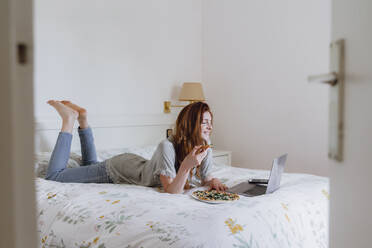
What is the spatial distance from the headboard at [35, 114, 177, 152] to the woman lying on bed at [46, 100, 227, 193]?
32cm

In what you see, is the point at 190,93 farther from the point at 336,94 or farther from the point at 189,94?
the point at 336,94

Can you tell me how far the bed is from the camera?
114 cm

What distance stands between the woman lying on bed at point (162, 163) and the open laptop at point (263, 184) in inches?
3.9

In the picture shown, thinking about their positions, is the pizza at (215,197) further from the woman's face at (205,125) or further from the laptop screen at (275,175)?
the woman's face at (205,125)

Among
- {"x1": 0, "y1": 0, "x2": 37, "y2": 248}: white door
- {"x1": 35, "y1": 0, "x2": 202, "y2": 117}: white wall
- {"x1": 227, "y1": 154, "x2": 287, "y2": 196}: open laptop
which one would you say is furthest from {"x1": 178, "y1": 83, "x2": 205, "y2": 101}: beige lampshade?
{"x1": 0, "y1": 0, "x2": 37, "y2": 248}: white door

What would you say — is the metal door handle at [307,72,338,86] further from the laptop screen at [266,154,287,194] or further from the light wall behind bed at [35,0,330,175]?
the light wall behind bed at [35,0,330,175]

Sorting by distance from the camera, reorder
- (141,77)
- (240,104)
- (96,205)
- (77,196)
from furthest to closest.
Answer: (240,104)
(141,77)
(77,196)
(96,205)

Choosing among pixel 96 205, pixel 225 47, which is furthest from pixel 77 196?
pixel 225 47

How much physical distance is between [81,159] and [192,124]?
33.2 inches

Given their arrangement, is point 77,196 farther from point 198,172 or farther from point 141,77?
point 141,77

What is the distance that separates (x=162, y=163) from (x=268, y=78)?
6.06 ft

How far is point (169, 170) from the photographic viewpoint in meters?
1.69

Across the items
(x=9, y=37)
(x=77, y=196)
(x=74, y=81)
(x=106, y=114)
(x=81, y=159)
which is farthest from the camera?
(x=106, y=114)

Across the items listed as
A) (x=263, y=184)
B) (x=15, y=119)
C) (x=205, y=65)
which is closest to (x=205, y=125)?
(x=263, y=184)
